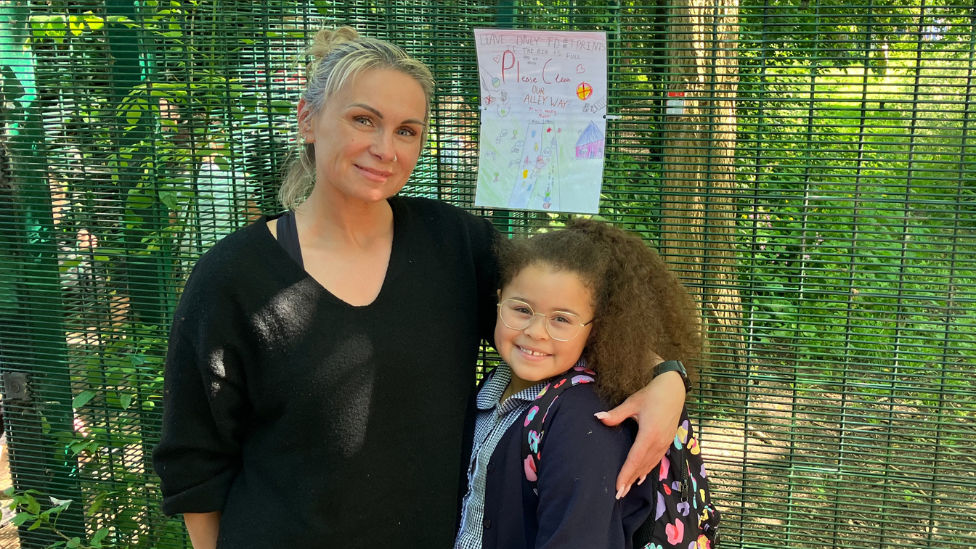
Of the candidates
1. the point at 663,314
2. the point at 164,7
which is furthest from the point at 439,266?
the point at 164,7

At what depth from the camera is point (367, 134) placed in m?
1.68

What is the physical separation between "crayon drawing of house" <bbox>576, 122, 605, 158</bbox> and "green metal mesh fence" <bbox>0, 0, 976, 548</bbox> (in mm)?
101

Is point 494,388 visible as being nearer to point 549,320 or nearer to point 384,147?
point 549,320

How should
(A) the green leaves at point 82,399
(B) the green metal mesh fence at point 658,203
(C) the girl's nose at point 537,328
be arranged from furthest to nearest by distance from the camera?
(A) the green leaves at point 82,399
(B) the green metal mesh fence at point 658,203
(C) the girl's nose at point 537,328

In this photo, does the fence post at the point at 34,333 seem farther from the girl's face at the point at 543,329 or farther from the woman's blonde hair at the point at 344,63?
the girl's face at the point at 543,329

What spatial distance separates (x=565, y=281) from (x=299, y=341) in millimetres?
621

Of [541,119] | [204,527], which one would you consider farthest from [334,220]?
[541,119]

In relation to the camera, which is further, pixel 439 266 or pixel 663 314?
pixel 663 314

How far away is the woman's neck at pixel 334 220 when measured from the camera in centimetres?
177

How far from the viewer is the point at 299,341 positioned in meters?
1.67

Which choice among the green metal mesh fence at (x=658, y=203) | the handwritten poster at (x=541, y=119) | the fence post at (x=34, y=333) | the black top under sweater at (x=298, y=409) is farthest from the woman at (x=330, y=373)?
the fence post at (x=34, y=333)

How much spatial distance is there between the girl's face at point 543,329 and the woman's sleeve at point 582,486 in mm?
114

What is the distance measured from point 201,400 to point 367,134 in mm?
690

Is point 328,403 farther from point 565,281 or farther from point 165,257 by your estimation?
point 165,257
